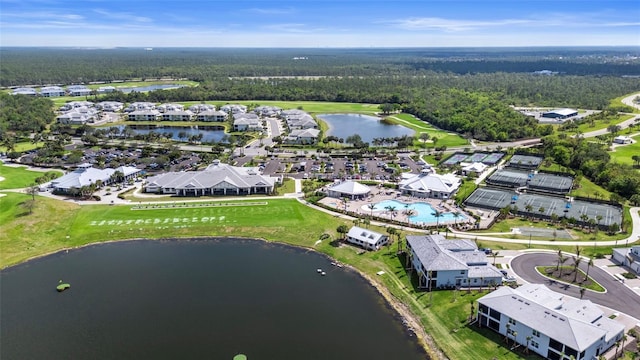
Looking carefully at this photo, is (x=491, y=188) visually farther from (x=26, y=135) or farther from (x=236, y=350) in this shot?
(x=26, y=135)

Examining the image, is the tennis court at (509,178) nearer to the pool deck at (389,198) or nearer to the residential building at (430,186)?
the residential building at (430,186)

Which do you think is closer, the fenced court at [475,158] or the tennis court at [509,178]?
the tennis court at [509,178]

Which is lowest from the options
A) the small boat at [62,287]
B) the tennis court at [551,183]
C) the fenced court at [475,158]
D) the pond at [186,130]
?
the small boat at [62,287]

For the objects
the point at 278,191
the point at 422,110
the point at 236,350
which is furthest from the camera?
the point at 422,110

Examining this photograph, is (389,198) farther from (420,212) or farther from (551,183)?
(551,183)

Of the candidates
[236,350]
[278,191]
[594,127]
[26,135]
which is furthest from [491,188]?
[26,135]

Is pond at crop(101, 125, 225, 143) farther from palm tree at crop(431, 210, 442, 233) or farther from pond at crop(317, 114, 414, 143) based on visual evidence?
palm tree at crop(431, 210, 442, 233)

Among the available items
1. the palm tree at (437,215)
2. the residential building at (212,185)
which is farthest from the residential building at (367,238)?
the residential building at (212,185)

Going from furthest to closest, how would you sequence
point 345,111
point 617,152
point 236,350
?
point 345,111
point 617,152
point 236,350
